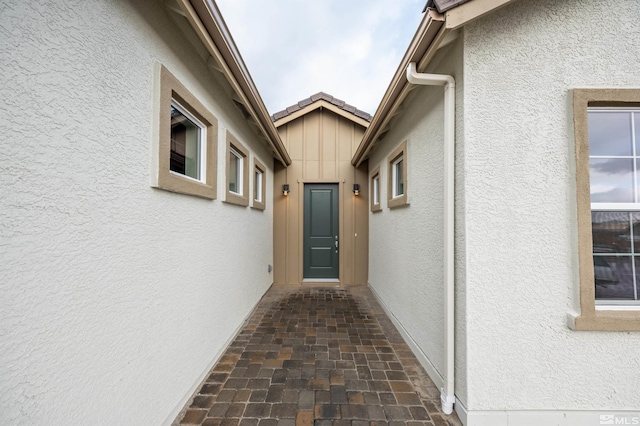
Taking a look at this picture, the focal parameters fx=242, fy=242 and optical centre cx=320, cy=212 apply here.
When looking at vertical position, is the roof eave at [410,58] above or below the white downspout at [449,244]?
above

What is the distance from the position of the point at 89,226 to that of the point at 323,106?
6258mm

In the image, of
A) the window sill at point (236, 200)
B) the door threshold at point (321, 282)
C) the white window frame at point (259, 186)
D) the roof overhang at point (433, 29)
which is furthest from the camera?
the door threshold at point (321, 282)

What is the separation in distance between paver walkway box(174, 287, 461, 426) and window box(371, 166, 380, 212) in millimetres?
2592

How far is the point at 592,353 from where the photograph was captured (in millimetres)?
2064

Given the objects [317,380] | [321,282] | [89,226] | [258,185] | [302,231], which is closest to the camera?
[89,226]

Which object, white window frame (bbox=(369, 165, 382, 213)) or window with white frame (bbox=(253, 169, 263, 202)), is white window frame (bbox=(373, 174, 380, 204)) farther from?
window with white frame (bbox=(253, 169, 263, 202))

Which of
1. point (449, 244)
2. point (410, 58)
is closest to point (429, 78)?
point (410, 58)

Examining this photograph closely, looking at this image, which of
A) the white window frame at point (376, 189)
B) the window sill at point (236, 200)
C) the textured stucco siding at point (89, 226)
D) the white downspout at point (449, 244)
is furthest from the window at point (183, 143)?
the white window frame at point (376, 189)

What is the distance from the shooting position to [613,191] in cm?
222

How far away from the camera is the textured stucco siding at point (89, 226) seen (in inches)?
42.3

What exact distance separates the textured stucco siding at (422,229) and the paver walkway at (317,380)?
0.41m

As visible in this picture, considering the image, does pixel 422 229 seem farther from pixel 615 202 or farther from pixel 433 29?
pixel 433 29

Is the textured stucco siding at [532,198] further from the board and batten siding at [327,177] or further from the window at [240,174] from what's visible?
the board and batten siding at [327,177]

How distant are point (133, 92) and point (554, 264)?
3647mm
